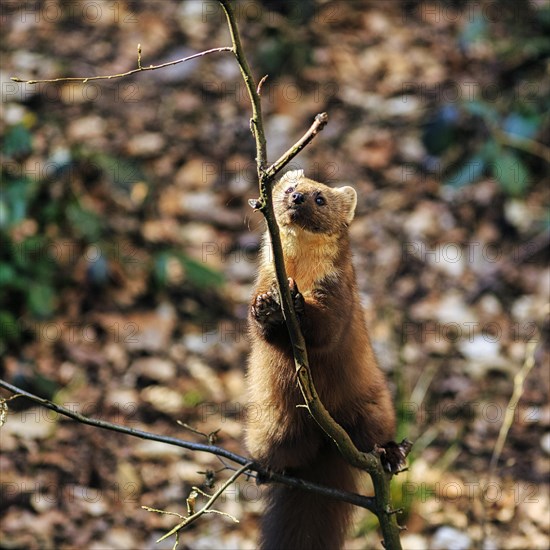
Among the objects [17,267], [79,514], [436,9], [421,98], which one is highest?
[436,9]

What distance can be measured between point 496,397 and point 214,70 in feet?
14.2

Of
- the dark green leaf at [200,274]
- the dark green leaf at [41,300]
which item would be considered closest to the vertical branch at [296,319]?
the dark green leaf at [200,274]

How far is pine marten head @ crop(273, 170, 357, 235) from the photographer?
139 inches

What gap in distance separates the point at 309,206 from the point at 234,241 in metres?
3.94

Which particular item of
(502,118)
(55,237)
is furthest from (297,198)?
(502,118)

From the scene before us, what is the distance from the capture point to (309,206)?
11.7ft

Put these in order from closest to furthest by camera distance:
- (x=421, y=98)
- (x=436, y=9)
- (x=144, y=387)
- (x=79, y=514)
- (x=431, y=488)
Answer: (x=79, y=514) < (x=431, y=488) < (x=144, y=387) < (x=421, y=98) < (x=436, y=9)

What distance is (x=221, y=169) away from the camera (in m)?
7.99

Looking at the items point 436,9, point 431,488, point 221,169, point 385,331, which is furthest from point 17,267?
point 436,9

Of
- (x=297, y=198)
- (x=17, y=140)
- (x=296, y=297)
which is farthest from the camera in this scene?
(x=17, y=140)

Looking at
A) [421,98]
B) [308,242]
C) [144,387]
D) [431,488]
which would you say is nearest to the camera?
[308,242]

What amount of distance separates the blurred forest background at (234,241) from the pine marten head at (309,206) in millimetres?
1440

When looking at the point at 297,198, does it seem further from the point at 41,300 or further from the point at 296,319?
the point at 41,300

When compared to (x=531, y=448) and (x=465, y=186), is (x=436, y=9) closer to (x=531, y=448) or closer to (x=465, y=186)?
(x=465, y=186)
